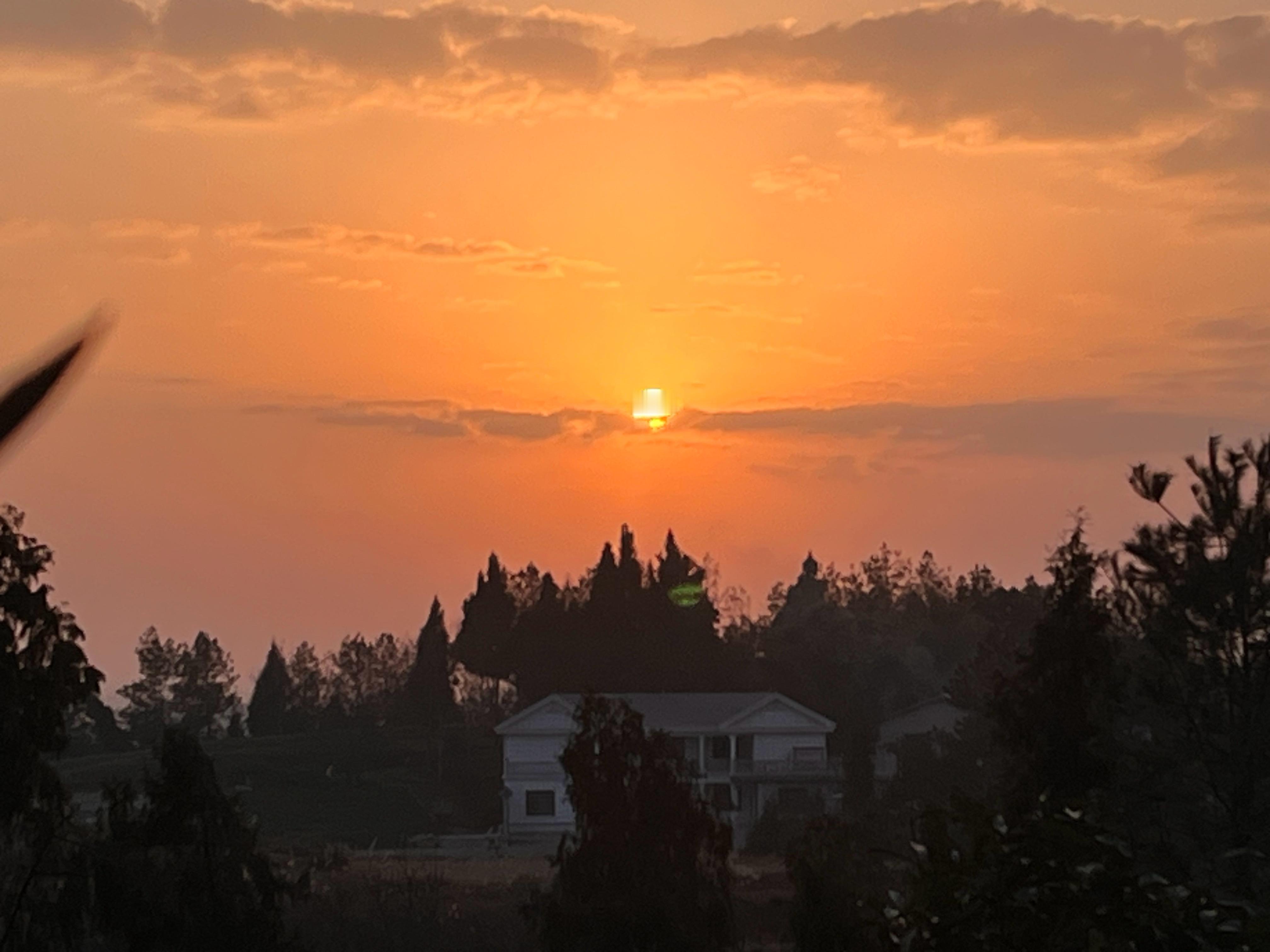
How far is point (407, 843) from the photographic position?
7281 centimetres

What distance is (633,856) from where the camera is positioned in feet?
89.2

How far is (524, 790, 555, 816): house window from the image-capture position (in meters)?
83.5

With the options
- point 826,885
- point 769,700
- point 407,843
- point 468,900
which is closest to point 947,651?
point 769,700

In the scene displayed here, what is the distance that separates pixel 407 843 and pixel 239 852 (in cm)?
4894

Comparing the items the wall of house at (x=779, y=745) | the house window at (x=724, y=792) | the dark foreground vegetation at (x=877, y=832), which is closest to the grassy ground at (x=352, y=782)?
the dark foreground vegetation at (x=877, y=832)

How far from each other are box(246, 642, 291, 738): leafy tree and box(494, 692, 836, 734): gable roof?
117 feet

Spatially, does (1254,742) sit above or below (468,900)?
above

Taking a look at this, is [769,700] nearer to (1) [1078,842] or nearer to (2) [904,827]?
(2) [904,827]

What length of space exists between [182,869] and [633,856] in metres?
6.69

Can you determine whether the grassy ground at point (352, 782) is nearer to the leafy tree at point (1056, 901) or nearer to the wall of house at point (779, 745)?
the wall of house at point (779, 745)

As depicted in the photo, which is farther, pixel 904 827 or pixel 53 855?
pixel 904 827

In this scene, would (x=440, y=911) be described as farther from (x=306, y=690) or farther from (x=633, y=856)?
(x=306, y=690)

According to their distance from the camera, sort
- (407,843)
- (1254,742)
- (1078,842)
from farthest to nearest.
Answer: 1. (407,843)
2. (1254,742)
3. (1078,842)

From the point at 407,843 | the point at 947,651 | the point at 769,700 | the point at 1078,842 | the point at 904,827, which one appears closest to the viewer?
the point at 1078,842
